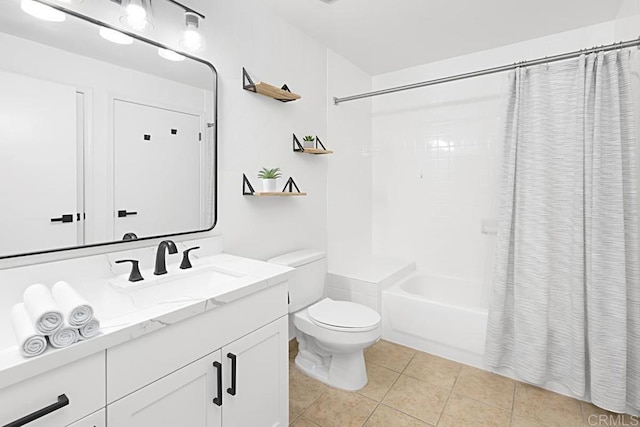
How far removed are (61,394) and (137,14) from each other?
4.87 feet

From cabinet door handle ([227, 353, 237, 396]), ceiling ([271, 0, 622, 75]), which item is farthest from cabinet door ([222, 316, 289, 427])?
ceiling ([271, 0, 622, 75])

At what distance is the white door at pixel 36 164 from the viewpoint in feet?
3.69

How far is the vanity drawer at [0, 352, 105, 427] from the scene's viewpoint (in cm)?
72

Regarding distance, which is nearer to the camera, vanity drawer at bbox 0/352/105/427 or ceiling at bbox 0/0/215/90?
vanity drawer at bbox 0/352/105/427

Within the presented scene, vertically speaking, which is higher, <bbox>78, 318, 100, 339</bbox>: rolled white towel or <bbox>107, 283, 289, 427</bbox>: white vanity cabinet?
<bbox>78, 318, 100, 339</bbox>: rolled white towel

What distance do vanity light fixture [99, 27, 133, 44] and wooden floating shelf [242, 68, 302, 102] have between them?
26.3 inches

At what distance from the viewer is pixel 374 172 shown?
346 cm

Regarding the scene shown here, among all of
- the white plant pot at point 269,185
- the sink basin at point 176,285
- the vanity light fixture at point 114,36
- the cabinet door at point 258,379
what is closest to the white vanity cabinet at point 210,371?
the cabinet door at point 258,379

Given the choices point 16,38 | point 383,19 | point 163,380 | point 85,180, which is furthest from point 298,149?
point 163,380

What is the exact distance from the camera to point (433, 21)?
7.65 ft

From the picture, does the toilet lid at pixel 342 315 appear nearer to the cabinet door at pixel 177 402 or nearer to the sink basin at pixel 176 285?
the sink basin at pixel 176 285

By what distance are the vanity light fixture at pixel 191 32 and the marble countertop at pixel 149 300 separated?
111 centimetres

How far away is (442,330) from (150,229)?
2.01 m

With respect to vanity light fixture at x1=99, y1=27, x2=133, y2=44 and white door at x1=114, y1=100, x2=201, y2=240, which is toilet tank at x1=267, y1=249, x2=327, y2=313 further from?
vanity light fixture at x1=99, y1=27, x2=133, y2=44
